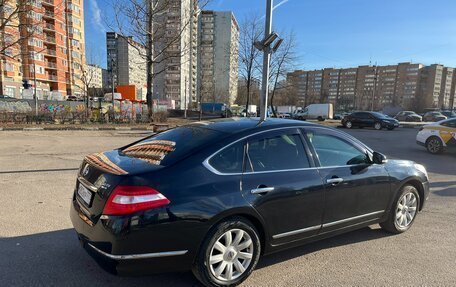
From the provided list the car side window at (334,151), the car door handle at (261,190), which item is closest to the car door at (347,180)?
the car side window at (334,151)

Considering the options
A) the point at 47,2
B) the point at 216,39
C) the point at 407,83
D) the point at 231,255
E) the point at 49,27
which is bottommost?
the point at 231,255

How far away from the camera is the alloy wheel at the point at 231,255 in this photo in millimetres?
2789

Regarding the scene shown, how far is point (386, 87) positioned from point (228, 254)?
103 metres

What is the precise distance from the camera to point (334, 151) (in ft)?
12.2

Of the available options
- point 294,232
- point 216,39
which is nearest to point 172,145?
point 294,232

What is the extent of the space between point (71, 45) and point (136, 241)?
86.5 meters

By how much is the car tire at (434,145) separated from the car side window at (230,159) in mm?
11348

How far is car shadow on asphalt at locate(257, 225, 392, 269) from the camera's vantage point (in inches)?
136

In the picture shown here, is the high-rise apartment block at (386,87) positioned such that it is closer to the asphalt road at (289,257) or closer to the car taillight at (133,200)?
the asphalt road at (289,257)

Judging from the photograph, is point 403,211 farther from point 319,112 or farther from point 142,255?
point 319,112

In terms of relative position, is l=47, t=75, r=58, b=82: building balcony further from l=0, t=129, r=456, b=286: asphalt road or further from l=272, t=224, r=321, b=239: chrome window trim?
l=272, t=224, r=321, b=239: chrome window trim

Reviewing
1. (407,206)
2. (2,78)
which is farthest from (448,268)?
(2,78)

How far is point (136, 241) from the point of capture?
2.46 m

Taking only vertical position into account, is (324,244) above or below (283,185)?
below
